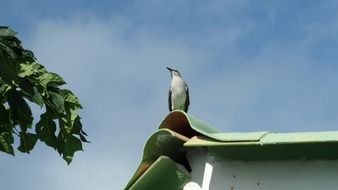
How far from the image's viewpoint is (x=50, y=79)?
648 cm

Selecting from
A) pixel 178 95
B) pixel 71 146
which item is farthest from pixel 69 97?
pixel 178 95

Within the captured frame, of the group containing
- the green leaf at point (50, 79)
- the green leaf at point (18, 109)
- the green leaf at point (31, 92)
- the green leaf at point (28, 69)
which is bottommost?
the green leaf at point (18, 109)

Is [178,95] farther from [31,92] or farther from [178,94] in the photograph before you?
[31,92]

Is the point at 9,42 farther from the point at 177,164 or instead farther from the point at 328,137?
the point at 328,137

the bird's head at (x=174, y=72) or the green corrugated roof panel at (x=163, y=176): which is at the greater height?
the bird's head at (x=174, y=72)

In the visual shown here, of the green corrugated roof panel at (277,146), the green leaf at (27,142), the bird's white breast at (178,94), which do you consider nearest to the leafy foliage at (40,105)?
the green leaf at (27,142)

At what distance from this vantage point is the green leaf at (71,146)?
6.49 m

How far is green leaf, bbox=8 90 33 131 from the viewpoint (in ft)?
20.4

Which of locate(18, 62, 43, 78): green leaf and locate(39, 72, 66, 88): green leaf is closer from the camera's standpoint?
locate(18, 62, 43, 78): green leaf

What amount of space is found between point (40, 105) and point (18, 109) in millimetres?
137

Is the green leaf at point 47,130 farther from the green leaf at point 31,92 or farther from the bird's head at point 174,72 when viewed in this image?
the bird's head at point 174,72

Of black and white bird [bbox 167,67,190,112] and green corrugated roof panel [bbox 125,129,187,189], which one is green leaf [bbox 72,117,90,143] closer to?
green corrugated roof panel [bbox 125,129,187,189]

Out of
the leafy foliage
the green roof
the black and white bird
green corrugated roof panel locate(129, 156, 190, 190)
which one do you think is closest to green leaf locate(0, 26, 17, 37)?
the leafy foliage

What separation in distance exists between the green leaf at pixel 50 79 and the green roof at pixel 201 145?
2.58ft
